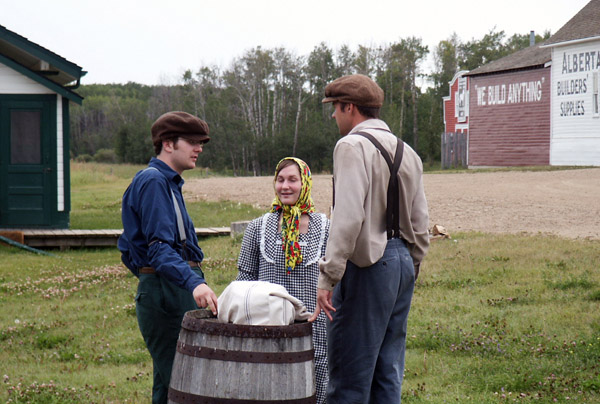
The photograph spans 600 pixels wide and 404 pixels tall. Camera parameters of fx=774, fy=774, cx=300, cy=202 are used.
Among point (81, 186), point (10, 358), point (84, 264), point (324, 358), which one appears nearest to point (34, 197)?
point (84, 264)

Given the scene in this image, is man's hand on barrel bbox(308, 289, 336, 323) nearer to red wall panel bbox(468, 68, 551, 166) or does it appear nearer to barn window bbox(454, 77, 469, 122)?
red wall panel bbox(468, 68, 551, 166)

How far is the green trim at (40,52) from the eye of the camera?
15672 millimetres

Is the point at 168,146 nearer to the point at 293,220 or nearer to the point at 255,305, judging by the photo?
the point at 293,220

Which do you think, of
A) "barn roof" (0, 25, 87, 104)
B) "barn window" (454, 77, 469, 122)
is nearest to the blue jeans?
"barn roof" (0, 25, 87, 104)

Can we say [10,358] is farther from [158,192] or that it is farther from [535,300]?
[535,300]

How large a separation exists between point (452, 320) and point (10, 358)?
4.22 meters

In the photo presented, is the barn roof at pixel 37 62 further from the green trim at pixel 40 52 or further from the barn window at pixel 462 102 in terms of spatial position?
the barn window at pixel 462 102

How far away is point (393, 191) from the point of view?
3.88 m

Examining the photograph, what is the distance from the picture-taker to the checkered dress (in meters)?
4.21

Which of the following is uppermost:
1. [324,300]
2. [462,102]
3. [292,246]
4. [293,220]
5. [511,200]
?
[462,102]

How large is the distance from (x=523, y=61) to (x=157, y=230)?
3870cm

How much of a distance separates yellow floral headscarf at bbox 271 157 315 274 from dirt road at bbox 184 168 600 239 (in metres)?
9.51

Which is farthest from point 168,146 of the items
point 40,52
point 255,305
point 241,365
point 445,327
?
point 40,52

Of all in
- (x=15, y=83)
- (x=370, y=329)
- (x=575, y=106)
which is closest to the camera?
(x=370, y=329)
